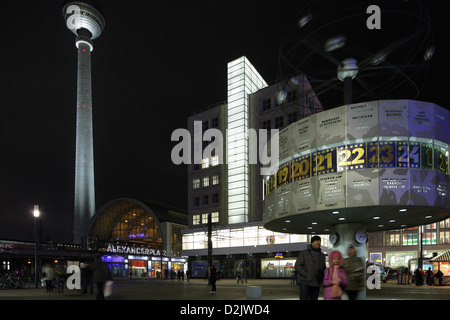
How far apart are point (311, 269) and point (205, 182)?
65.8 meters

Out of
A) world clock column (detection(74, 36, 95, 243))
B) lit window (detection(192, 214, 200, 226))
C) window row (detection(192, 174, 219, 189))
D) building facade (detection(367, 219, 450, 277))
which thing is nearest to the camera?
window row (detection(192, 174, 219, 189))

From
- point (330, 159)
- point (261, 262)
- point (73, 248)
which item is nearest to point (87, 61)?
point (73, 248)

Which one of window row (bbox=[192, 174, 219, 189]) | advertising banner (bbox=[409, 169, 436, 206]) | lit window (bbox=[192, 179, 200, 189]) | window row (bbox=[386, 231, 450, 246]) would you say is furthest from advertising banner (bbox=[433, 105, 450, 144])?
window row (bbox=[386, 231, 450, 246])

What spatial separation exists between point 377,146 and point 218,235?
50.6 m

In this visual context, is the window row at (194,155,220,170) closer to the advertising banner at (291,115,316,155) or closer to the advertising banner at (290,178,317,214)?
the advertising banner at (291,115,316,155)

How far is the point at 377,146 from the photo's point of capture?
22.6 metres

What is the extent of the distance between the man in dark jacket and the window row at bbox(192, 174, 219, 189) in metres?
63.6

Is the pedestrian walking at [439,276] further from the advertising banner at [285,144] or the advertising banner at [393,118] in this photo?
the advertising banner at [393,118]

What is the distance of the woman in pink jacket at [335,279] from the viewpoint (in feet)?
32.3

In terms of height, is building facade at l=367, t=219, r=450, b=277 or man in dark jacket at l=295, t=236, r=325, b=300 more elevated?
man in dark jacket at l=295, t=236, r=325, b=300

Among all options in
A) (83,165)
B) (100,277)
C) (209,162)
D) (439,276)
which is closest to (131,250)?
(209,162)

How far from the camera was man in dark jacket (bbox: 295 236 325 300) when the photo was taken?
11.1 metres

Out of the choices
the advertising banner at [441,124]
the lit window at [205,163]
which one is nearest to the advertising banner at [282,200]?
→ the advertising banner at [441,124]
